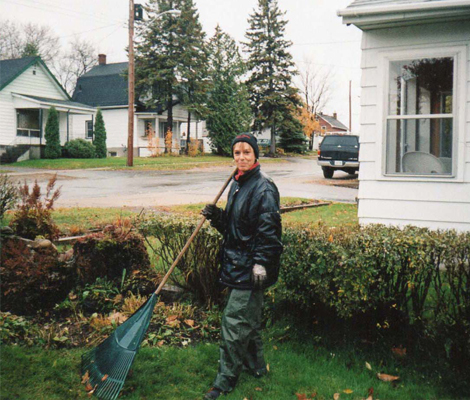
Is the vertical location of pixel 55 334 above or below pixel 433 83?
below

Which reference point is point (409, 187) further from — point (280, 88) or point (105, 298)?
point (280, 88)

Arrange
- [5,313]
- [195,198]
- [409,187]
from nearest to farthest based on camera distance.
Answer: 1. [5,313]
2. [409,187]
3. [195,198]

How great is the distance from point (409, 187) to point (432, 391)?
3677 mm

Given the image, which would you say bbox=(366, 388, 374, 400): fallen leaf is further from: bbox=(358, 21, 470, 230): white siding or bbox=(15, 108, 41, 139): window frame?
bbox=(15, 108, 41, 139): window frame

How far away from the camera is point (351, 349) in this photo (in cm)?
446

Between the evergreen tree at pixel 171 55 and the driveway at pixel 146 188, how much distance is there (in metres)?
13.6

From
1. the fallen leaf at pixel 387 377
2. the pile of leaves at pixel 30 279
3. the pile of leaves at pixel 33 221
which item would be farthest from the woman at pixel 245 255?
the pile of leaves at pixel 33 221

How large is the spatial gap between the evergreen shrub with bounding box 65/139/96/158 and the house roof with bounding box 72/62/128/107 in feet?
29.2

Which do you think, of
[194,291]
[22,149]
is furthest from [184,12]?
[194,291]

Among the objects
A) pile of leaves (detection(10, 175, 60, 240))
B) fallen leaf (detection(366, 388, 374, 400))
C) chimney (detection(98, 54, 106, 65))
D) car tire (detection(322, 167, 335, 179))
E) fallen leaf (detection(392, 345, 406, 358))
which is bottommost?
fallen leaf (detection(366, 388, 374, 400))

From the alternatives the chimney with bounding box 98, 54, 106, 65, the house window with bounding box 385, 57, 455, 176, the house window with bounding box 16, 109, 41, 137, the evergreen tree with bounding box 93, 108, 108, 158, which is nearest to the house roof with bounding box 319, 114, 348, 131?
the chimney with bounding box 98, 54, 106, 65

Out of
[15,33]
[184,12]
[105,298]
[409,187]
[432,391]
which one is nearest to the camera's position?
[432,391]

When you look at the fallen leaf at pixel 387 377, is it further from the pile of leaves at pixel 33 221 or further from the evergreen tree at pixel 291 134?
the evergreen tree at pixel 291 134

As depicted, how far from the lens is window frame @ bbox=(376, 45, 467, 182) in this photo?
6.62 metres
